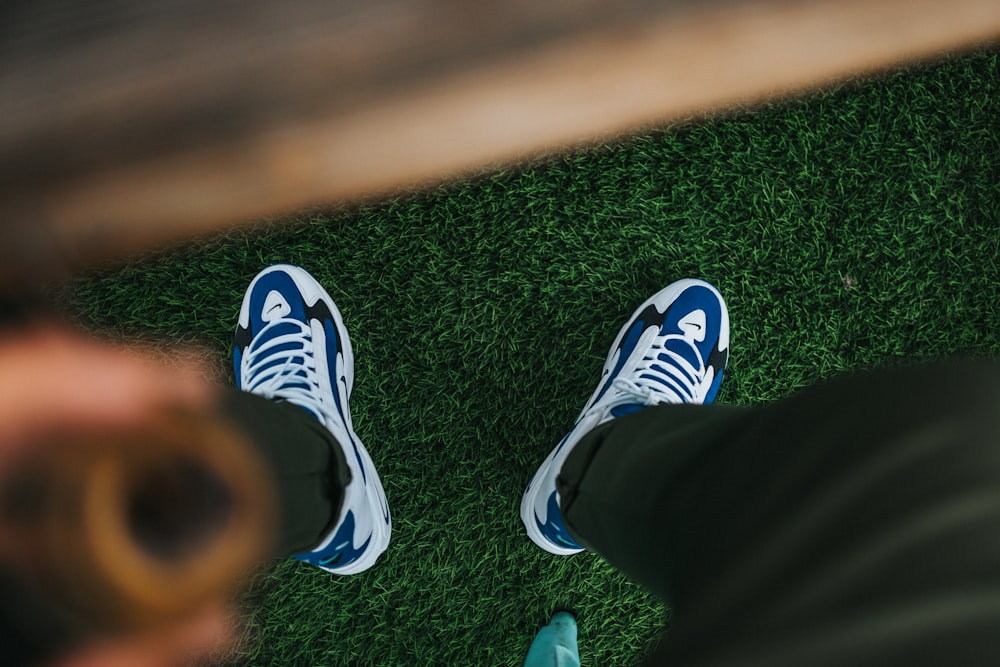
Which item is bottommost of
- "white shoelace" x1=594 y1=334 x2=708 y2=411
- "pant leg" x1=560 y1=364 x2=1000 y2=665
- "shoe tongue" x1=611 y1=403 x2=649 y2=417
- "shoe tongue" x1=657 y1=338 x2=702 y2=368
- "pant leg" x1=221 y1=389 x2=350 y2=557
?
"pant leg" x1=560 y1=364 x2=1000 y2=665

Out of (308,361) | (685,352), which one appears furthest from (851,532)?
(308,361)

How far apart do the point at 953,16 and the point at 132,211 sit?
151 cm

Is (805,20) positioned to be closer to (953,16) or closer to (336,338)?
(953,16)

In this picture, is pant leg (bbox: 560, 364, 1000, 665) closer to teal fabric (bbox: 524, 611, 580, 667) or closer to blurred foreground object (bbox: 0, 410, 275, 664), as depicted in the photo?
blurred foreground object (bbox: 0, 410, 275, 664)

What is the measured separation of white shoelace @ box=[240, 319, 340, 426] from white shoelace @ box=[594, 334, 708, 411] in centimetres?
50

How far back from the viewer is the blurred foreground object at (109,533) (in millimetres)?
423

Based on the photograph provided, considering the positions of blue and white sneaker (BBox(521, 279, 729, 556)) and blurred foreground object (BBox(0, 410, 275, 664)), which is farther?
blue and white sneaker (BBox(521, 279, 729, 556))

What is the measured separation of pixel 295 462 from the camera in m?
0.79

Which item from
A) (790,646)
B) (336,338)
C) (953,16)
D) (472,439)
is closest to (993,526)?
(790,646)

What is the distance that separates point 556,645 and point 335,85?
3.36 ft

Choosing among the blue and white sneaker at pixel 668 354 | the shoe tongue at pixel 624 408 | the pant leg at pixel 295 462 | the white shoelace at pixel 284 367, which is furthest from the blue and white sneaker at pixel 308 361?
the shoe tongue at pixel 624 408

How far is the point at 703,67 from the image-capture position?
1.13 m

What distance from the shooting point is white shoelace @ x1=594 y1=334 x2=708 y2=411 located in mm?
1103

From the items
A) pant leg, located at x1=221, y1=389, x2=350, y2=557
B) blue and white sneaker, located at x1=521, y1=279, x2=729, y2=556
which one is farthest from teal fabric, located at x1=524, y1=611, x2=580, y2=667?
pant leg, located at x1=221, y1=389, x2=350, y2=557
